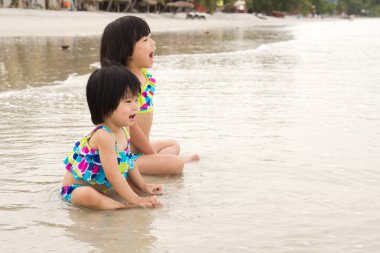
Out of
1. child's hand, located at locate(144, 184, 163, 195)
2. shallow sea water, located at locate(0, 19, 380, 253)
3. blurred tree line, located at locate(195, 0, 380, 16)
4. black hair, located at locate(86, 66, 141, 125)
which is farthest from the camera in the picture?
blurred tree line, located at locate(195, 0, 380, 16)

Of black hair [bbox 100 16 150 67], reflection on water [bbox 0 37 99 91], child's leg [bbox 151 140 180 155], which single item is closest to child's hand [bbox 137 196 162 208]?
black hair [bbox 100 16 150 67]

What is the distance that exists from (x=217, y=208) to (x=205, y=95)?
13.6ft

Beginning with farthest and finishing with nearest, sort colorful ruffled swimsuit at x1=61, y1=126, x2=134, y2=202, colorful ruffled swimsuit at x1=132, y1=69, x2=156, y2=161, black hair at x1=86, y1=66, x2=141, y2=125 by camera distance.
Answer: colorful ruffled swimsuit at x1=132, y1=69, x2=156, y2=161 → colorful ruffled swimsuit at x1=61, y1=126, x2=134, y2=202 → black hair at x1=86, y1=66, x2=141, y2=125

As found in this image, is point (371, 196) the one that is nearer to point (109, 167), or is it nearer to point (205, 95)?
point (109, 167)

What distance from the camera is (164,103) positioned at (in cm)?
643

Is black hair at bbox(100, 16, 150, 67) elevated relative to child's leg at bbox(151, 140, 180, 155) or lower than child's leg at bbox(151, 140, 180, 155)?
elevated

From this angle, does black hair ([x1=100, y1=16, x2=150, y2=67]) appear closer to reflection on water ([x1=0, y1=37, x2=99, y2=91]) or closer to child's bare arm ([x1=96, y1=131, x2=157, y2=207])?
child's bare arm ([x1=96, y1=131, x2=157, y2=207])

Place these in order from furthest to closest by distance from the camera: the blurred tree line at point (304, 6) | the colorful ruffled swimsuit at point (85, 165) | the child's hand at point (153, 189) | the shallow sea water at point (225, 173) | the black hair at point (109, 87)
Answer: the blurred tree line at point (304, 6) → the child's hand at point (153, 189) → the colorful ruffled swimsuit at point (85, 165) → the black hair at point (109, 87) → the shallow sea water at point (225, 173)

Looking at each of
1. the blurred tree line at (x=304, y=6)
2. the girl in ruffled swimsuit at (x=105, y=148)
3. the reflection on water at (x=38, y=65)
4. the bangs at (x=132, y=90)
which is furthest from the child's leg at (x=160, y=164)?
the blurred tree line at (x=304, y=6)

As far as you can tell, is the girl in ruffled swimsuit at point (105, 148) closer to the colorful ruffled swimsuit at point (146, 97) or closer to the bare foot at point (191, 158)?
the colorful ruffled swimsuit at point (146, 97)

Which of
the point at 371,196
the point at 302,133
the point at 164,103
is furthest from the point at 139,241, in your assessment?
the point at 164,103

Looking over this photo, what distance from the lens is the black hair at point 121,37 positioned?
351 cm

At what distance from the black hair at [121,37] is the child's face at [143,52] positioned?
0.08 feet

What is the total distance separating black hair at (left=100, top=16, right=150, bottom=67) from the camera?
11.5ft
